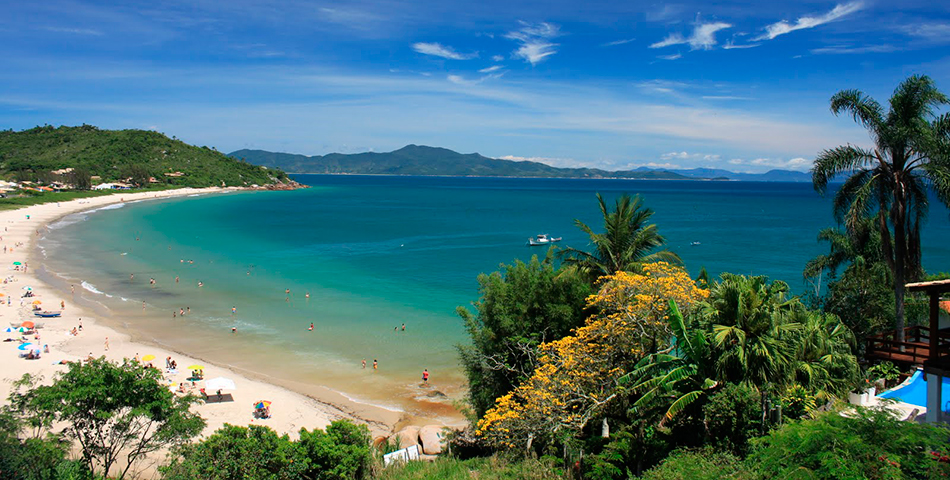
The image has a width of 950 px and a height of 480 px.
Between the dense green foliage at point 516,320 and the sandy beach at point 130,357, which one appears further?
the sandy beach at point 130,357

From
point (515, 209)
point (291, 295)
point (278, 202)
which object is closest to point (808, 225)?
point (515, 209)

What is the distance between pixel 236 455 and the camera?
1492cm

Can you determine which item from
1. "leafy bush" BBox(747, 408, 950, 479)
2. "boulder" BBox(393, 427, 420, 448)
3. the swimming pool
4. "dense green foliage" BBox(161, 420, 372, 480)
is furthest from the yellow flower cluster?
"boulder" BBox(393, 427, 420, 448)

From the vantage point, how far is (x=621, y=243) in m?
20.1

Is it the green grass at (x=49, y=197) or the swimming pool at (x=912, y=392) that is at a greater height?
the green grass at (x=49, y=197)

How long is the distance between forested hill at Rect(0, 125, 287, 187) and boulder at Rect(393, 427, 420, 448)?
137112mm

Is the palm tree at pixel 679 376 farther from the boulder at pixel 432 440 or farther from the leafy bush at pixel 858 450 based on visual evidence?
the boulder at pixel 432 440

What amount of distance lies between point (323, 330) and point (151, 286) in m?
19.6

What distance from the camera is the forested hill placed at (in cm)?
14462

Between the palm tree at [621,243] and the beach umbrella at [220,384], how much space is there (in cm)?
1512

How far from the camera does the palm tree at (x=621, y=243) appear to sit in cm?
1992

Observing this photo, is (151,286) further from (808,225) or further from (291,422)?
(808,225)

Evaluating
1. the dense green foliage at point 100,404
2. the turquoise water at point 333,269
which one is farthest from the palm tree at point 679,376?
the turquoise water at point 333,269

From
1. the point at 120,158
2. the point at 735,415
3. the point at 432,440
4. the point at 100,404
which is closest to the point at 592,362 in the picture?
the point at 735,415
